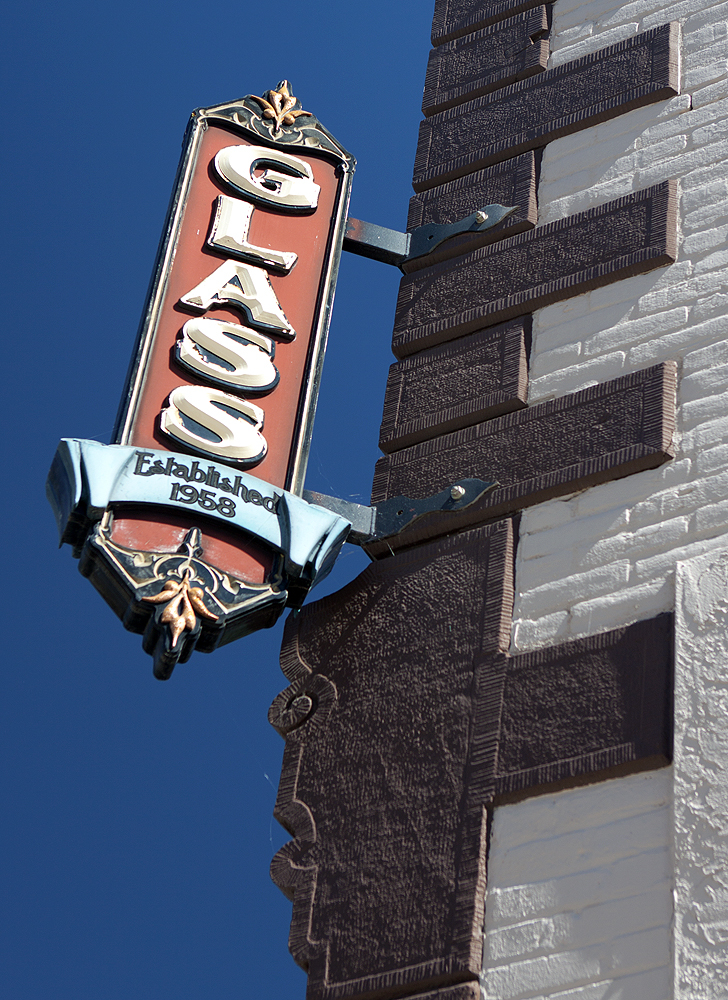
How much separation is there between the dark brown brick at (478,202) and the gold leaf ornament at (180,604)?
231cm

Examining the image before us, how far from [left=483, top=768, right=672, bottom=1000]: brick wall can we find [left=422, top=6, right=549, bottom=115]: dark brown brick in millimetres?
4008

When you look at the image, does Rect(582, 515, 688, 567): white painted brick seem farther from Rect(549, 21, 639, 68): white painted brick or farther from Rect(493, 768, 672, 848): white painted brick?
Rect(549, 21, 639, 68): white painted brick

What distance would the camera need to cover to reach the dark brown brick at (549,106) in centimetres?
664

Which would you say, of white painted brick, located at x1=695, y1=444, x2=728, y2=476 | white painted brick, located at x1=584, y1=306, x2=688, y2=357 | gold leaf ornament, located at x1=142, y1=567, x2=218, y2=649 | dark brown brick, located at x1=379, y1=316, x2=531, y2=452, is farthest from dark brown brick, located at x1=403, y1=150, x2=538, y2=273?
gold leaf ornament, located at x1=142, y1=567, x2=218, y2=649

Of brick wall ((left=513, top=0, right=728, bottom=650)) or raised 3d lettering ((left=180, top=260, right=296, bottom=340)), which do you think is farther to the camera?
raised 3d lettering ((left=180, top=260, right=296, bottom=340))

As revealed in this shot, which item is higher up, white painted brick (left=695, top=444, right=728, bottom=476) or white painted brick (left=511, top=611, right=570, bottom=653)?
white painted brick (left=695, top=444, right=728, bottom=476)

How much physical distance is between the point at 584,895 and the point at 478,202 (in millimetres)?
3533

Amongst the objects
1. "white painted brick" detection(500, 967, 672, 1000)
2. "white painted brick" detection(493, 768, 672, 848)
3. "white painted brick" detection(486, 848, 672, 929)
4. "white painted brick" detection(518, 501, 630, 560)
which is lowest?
"white painted brick" detection(500, 967, 672, 1000)

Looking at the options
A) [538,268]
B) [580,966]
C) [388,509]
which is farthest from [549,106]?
[580,966]

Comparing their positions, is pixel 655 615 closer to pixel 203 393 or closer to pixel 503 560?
pixel 503 560

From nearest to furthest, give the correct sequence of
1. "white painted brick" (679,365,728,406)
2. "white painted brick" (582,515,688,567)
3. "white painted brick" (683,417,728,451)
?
"white painted brick" (582,515,688,567) < "white painted brick" (683,417,728,451) < "white painted brick" (679,365,728,406)

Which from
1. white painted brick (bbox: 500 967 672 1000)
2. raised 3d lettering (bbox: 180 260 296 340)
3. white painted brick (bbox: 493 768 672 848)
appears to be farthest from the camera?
raised 3d lettering (bbox: 180 260 296 340)

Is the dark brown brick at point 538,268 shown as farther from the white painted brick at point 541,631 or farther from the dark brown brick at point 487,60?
the white painted brick at point 541,631

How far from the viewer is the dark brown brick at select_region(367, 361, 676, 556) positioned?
17.5 ft
